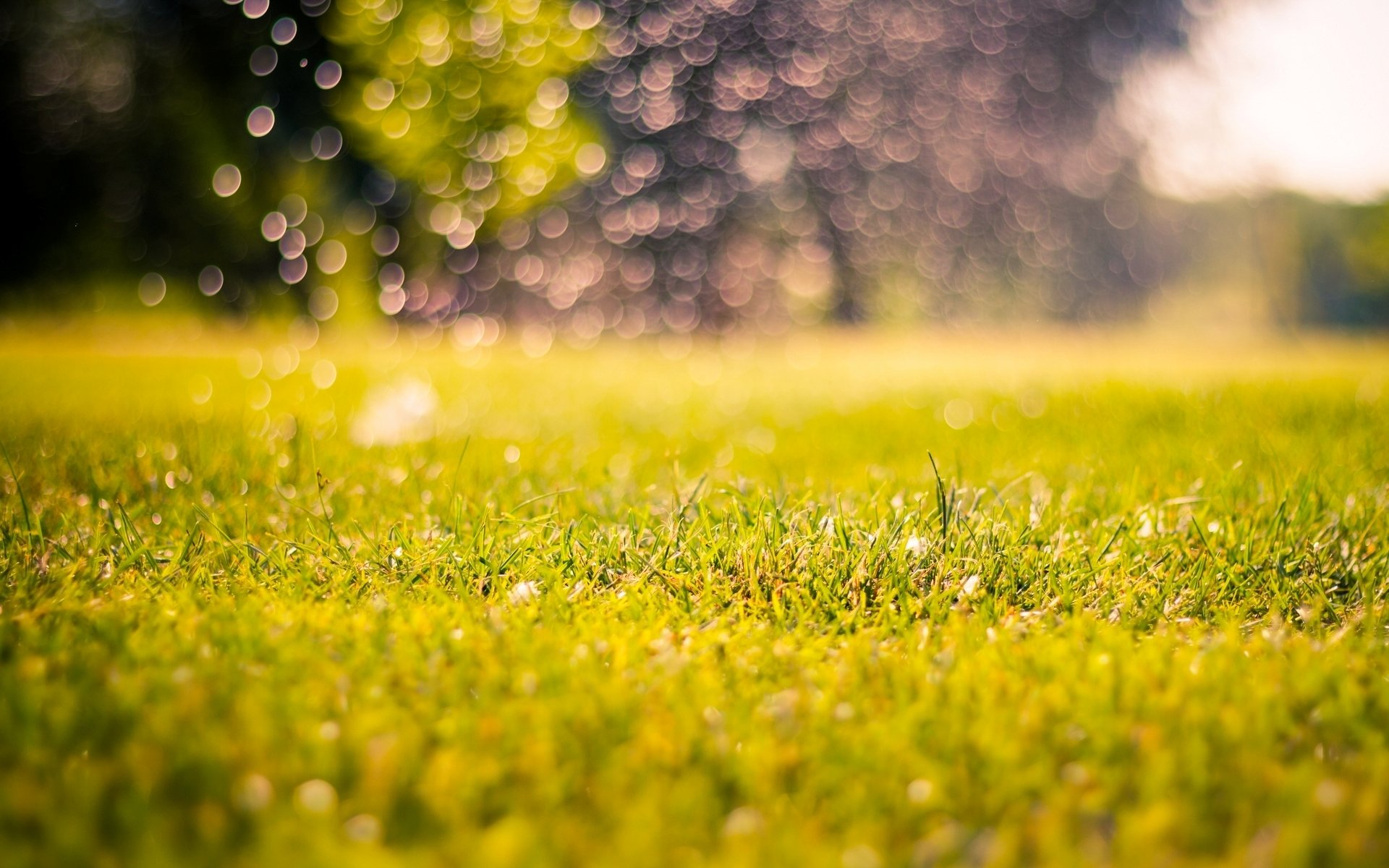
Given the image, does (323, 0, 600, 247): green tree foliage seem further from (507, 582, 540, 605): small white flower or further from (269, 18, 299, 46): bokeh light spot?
(507, 582, 540, 605): small white flower

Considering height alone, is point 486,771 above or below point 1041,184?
below

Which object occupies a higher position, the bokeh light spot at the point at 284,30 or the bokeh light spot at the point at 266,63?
the bokeh light spot at the point at 284,30

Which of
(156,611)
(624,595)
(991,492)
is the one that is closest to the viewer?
(156,611)

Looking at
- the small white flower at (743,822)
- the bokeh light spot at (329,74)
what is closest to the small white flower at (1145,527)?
the small white flower at (743,822)

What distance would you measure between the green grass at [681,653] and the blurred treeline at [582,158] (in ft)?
31.0

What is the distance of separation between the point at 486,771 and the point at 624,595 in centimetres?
90

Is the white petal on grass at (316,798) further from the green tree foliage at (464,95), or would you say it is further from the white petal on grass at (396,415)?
the green tree foliage at (464,95)

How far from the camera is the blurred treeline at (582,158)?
12719 mm

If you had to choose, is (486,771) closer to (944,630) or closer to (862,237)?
(944,630)

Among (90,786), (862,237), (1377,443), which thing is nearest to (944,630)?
(90,786)

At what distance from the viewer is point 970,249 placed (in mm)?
25469

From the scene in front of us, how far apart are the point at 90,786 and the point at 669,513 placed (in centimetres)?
187

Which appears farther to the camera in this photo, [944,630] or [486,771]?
[944,630]

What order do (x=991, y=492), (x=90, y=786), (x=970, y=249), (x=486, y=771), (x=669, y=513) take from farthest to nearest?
(x=970, y=249), (x=991, y=492), (x=669, y=513), (x=486, y=771), (x=90, y=786)
